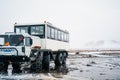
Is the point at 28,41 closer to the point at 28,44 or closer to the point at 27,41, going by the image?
the point at 27,41

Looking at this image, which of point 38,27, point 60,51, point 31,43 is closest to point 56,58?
point 60,51

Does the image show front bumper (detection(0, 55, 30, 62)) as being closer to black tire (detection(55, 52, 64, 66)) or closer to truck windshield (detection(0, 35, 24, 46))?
truck windshield (detection(0, 35, 24, 46))

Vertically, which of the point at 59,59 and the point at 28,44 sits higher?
the point at 28,44

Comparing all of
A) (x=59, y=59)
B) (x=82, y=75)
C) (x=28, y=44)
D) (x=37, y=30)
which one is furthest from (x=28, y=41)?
(x=59, y=59)

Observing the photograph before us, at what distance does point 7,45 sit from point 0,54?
0.81 meters

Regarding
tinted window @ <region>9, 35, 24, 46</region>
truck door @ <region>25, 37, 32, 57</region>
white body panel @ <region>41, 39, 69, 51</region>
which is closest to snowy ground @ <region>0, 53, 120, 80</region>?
truck door @ <region>25, 37, 32, 57</region>

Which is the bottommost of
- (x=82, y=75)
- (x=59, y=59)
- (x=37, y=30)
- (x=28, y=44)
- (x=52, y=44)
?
(x=82, y=75)

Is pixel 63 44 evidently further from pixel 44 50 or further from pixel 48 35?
pixel 44 50

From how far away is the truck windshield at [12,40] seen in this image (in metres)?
15.0

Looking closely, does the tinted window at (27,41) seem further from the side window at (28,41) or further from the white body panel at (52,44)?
the white body panel at (52,44)

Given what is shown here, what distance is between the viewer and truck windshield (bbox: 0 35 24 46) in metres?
15.0

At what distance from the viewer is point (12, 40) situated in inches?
598

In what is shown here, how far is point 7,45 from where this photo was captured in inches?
589

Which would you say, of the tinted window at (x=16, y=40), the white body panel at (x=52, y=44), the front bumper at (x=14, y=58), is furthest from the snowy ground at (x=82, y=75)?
the white body panel at (x=52, y=44)
